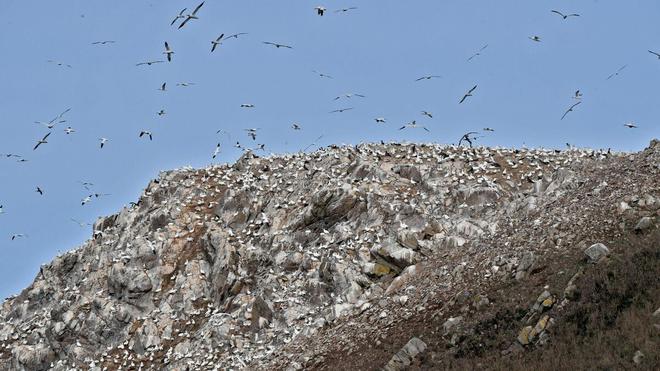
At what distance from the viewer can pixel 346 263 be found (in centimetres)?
3703

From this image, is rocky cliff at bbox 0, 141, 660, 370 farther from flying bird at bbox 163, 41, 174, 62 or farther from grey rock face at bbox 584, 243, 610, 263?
flying bird at bbox 163, 41, 174, 62

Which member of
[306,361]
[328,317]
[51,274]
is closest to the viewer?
A: [306,361]

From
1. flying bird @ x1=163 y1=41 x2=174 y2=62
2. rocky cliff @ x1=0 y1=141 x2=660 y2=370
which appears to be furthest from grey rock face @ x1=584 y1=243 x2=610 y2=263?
flying bird @ x1=163 y1=41 x2=174 y2=62

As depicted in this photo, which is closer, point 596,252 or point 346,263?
point 596,252

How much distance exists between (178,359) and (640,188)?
24537 mm

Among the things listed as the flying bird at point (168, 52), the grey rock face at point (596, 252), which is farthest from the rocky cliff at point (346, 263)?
the flying bird at point (168, 52)

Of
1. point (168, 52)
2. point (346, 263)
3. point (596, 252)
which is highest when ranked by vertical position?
point (168, 52)

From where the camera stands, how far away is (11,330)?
47.9 metres

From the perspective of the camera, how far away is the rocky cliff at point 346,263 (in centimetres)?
2652

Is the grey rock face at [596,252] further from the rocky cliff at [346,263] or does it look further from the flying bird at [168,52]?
the flying bird at [168,52]

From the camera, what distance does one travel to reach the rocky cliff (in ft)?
87.0

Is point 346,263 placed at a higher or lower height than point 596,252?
higher

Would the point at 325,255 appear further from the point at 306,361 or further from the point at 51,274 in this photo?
the point at 51,274

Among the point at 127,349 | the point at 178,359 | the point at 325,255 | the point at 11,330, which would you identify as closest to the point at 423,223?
the point at 325,255
